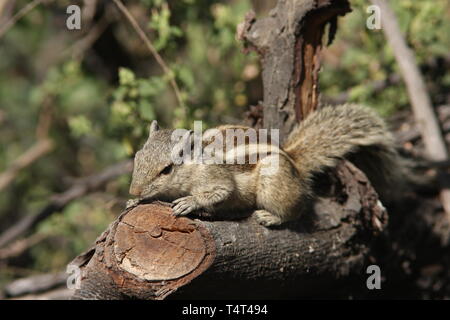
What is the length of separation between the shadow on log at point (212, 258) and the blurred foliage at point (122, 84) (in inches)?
48.2

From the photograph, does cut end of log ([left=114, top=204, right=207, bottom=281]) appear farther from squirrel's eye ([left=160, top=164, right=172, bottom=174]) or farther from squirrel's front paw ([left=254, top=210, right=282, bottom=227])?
squirrel's front paw ([left=254, top=210, right=282, bottom=227])

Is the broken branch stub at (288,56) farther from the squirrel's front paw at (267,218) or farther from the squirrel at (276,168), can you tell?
the squirrel's front paw at (267,218)

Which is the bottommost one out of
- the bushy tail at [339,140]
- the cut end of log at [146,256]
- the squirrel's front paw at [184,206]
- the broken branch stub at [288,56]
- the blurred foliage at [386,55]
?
the cut end of log at [146,256]

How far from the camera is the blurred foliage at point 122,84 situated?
4.04 m

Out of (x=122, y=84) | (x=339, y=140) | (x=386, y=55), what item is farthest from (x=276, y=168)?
(x=386, y=55)

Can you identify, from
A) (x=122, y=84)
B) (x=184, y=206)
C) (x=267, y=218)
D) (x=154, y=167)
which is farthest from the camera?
(x=122, y=84)

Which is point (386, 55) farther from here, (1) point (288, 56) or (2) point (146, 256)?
(2) point (146, 256)

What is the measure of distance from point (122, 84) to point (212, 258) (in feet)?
5.33

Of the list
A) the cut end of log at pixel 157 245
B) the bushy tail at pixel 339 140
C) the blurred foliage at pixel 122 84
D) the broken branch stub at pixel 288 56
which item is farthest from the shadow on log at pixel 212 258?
the blurred foliage at pixel 122 84

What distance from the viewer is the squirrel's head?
2719 mm

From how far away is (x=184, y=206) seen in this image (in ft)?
8.42

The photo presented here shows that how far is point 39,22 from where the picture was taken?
19.9 feet

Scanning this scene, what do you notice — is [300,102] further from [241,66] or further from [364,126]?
[241,66]

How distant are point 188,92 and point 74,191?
1.29 m
